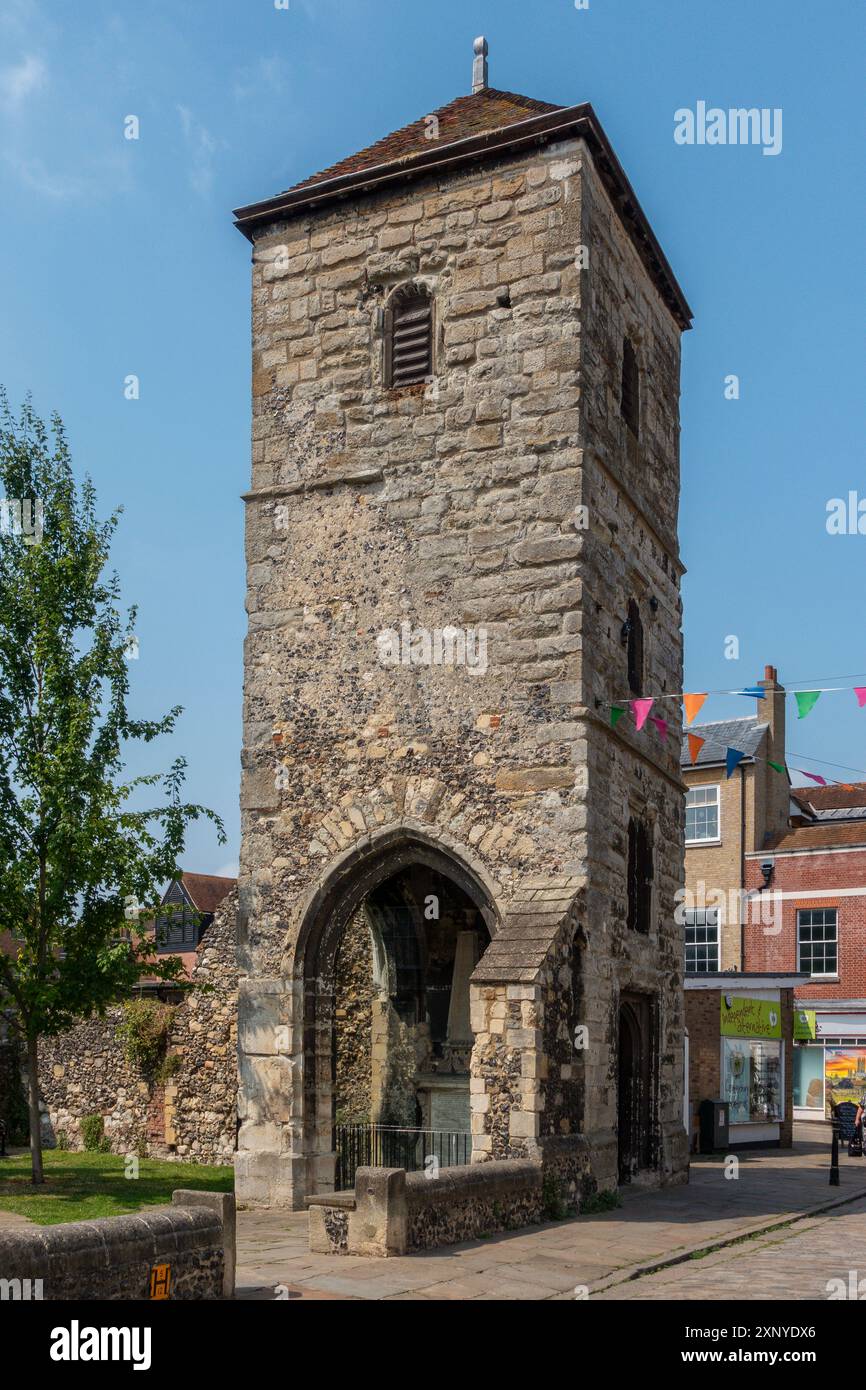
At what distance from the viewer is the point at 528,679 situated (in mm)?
14125

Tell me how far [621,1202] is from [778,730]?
2558cm

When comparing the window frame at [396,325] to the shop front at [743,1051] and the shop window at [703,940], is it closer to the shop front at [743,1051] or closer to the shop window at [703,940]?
the shop front at [743,1051]

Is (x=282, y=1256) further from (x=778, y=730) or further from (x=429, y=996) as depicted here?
(x=778, y=730)

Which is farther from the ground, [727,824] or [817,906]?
[727,824]

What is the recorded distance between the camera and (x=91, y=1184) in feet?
52.8

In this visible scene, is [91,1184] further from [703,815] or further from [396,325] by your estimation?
[703,815]

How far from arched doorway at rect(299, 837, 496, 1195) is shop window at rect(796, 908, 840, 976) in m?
18.7

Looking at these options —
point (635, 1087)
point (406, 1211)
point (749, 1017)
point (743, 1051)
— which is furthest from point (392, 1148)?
point (749, 1017)

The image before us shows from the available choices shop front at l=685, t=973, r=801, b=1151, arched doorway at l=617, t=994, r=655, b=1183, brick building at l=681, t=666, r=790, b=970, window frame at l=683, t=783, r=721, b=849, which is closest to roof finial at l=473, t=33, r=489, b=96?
arched doorway at l=617, t=994, r=655, b=1183

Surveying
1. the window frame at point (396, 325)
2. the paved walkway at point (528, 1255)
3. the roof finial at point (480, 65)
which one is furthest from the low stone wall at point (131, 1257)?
the roof finial at point (480, 65)

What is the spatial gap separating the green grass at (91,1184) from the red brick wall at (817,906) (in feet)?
62.7

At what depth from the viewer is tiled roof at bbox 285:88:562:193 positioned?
618 inches

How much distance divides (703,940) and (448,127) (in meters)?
25.0

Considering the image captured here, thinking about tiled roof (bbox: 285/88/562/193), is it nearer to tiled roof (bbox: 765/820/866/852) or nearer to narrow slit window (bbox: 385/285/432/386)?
narrow slit window (bbox: 385/285/432/386)
